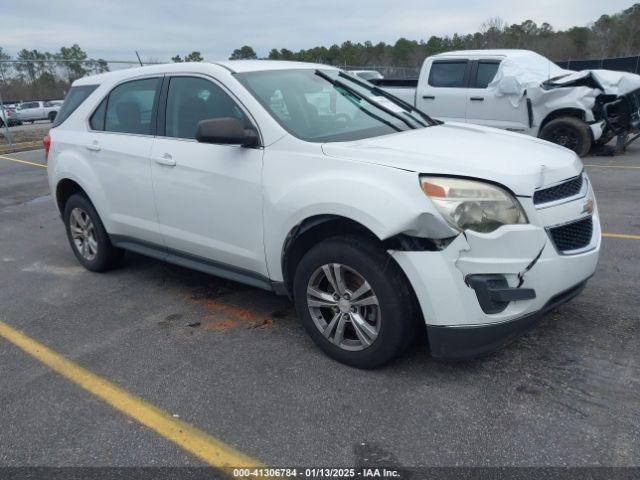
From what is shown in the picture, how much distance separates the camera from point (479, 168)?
294cm

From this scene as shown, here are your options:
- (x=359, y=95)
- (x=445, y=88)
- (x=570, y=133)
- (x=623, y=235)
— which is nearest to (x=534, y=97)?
Answer: (x=570, y=133)

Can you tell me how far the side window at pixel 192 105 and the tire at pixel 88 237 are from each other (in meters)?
1.38

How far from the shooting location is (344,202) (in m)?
3.05

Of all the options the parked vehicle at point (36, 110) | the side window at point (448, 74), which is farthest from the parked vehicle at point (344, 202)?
the parked vehicle at point (36, 110)

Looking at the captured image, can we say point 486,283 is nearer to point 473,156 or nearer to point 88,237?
point 473,156

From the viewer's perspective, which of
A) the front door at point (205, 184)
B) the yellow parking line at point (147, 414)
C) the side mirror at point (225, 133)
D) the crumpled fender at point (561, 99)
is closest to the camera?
the yellow parking line at point (147, 414)

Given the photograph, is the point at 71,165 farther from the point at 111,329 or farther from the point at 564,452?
the point at 564,452

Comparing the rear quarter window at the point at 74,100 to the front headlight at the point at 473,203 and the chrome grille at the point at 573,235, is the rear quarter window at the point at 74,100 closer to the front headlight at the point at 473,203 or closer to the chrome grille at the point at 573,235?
the front headlight at the point at 473,203

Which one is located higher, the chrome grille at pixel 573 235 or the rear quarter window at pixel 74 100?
the rear quarter window at pixel 74 100

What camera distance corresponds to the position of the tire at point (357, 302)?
300cm

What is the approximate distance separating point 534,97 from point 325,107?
7.55m

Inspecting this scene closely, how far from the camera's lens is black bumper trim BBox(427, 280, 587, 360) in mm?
2875

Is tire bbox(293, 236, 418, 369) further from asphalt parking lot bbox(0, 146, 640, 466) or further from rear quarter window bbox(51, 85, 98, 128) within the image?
rear quarter window bbox(51, 85, 98, 128)

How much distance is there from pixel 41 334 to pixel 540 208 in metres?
3.48
